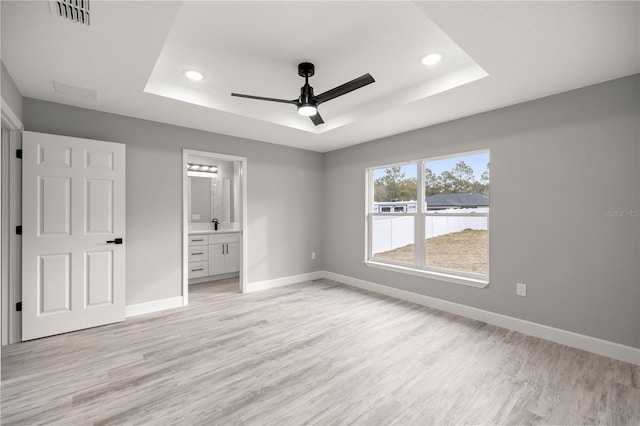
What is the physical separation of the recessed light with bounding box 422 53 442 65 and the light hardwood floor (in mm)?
2636

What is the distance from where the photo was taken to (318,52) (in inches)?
98.3

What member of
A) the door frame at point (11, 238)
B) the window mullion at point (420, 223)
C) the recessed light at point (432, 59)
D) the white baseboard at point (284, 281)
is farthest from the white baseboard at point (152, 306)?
the recessed light at point (432, 59)

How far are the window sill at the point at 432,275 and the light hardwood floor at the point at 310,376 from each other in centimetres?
46

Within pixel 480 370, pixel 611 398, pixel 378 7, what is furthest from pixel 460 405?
pixel 378 7

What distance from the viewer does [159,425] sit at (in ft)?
5.74

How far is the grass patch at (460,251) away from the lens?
3598 millimetres

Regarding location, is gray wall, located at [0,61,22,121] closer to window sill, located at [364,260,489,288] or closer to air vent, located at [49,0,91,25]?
air vent, located at [49,0,91,25]

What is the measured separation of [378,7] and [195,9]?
123 centimetres

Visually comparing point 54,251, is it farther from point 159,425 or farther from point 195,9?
point 195,9

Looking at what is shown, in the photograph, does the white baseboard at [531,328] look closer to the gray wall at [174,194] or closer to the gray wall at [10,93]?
the gray wall at [174,194]

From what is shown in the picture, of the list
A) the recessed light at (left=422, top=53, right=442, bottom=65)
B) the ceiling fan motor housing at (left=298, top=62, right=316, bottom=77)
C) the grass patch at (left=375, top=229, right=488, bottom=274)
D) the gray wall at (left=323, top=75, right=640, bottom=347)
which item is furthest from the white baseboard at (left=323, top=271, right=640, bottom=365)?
the ceiling fan motor housing at (left=298, top=62, right=316, bottom=77)

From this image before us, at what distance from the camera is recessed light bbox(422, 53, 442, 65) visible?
253 cm

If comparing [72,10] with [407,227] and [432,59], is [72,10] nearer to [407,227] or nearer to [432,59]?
[432,59]

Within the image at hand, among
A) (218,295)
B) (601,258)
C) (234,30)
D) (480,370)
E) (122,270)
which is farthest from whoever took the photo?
(218,295)
